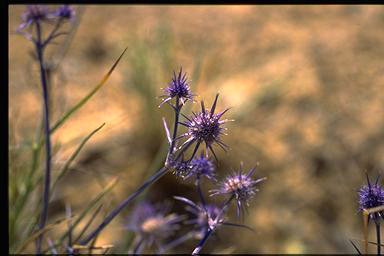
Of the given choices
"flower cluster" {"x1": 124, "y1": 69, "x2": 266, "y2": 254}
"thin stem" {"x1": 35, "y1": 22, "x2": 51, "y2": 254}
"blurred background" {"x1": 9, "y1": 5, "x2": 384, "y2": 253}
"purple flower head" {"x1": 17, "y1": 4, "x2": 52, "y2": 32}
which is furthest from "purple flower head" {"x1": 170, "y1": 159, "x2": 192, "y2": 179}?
"blurred background" {"x1": 9, "y1": 5, "x2": 384, "y2": 253}

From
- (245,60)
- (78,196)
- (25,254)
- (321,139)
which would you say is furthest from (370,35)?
(25,254)

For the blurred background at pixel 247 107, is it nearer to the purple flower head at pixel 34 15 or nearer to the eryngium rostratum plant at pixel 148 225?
the eryngium rostratum plant at pixel 148 225

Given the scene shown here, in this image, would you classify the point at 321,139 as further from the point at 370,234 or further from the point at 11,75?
the point at 11,75

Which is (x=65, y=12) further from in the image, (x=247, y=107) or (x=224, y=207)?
(x=247, y=107)

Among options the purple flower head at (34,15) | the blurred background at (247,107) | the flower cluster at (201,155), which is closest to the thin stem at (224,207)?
the flower cluster at (201,155)

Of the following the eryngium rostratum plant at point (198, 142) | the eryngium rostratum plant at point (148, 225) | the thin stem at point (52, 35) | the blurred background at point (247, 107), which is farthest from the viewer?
the blurred background at point (247, 107)

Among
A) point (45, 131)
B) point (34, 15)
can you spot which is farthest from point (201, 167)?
point (34, 15)

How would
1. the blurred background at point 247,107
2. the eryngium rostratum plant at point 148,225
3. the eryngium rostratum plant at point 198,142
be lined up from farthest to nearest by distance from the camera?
1. the blurred background at point 247,107
2. the eryngium rostratum plant at point 148,225
3. the eryngium rostratum plant at point 198,142

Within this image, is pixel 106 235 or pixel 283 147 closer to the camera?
pixel 106 235
